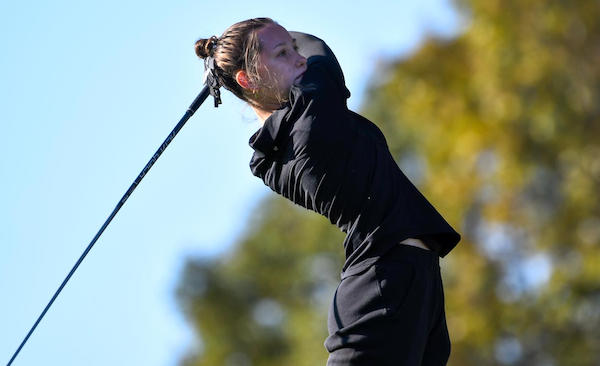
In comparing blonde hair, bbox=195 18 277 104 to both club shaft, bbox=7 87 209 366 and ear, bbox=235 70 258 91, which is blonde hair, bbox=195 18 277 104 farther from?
club shaft, bbox=7 87 209 366

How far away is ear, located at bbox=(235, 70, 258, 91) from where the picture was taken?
4082 mm

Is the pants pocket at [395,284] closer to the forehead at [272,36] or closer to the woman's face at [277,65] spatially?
the woman's face at [277,65]

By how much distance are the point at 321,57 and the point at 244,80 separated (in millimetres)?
315

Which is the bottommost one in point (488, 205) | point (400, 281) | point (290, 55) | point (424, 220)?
point (400, 281)

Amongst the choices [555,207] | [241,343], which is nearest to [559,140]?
[555,207]

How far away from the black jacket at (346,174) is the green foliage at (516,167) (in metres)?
12.2

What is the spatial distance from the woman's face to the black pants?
77cm

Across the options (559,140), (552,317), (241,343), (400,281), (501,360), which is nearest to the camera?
(400,281)

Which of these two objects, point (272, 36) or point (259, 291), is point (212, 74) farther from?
point (259, 291)

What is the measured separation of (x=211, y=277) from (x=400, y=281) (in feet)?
104

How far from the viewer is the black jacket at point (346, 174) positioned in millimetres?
3820

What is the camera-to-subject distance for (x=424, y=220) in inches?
152

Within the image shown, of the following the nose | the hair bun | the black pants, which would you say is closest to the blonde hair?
the hair bun

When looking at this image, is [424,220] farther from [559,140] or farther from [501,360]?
[501,360]
